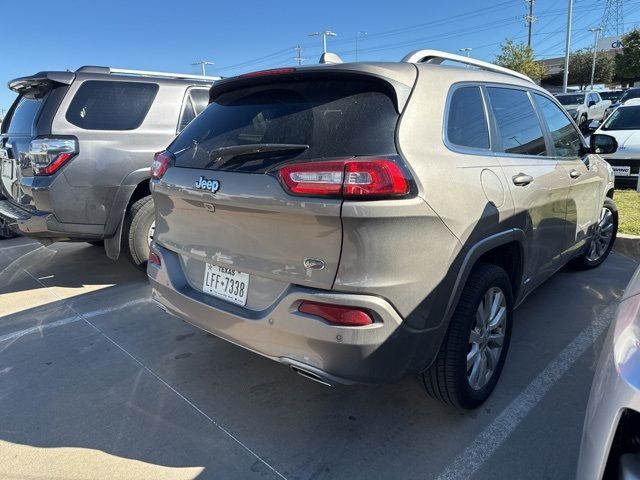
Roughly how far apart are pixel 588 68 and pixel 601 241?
59290 mm

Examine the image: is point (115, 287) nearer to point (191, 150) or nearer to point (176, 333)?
point (176, 333)

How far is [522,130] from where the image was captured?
3.29m

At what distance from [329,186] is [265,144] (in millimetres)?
476

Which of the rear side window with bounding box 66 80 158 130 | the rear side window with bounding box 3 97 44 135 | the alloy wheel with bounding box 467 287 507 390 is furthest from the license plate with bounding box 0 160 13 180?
the alloy wheel with bounding box 467 287 507 390

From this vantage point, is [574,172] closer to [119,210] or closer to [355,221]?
[355,221]

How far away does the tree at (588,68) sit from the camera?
178ft

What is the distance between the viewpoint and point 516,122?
10.7 feet

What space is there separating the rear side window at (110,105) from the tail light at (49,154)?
11.1 inches

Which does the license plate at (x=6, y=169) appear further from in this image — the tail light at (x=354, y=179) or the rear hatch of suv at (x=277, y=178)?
the tail light at (x=354, y=179)

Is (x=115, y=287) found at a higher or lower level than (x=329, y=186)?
lower

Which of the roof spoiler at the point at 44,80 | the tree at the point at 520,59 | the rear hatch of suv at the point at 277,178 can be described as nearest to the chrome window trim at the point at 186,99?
the roof spoiler at the point at 44,80

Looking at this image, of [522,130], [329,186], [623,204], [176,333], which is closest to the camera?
[329,186]

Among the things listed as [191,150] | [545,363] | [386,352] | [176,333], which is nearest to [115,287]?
[176,333]

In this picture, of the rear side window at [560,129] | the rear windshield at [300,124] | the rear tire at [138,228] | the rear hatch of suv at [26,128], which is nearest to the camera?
the rear windshield at [300,124]
